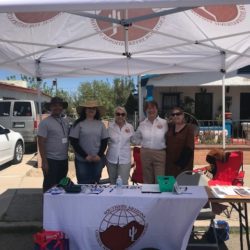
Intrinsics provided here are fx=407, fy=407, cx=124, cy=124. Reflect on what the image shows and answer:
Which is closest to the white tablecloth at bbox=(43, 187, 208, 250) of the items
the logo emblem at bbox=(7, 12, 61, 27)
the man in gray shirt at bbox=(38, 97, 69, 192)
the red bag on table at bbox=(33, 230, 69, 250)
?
the red bag on table at bbox=(33, 230, 69, 250)

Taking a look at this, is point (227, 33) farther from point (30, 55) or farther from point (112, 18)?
point (30, 55)

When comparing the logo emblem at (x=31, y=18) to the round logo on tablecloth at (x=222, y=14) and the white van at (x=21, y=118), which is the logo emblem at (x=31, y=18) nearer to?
the round logo on tablecloth at (x=222, y=14)

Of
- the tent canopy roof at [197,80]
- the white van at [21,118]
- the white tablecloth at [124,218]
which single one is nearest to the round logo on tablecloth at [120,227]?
the white tablecloth at [124,218]

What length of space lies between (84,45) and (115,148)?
7.06 ft

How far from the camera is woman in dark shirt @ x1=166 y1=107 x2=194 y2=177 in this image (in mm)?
5551

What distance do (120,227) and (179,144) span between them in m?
1.71

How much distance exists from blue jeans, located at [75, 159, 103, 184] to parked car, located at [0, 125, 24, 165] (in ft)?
19.6

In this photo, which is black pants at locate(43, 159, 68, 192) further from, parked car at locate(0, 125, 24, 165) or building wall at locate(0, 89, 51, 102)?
building wall at locate(0, 89, 51, 102)

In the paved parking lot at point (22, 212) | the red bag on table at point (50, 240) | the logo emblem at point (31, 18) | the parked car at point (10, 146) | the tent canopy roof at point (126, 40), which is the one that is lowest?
the paved parking lot at point (22, 212)

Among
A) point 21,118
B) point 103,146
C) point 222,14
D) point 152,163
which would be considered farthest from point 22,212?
point 21,118

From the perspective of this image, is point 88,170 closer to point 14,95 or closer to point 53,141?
point 53,141

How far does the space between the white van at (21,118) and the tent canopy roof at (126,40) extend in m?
6.43

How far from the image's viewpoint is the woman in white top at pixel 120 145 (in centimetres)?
584

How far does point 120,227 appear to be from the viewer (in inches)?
171
